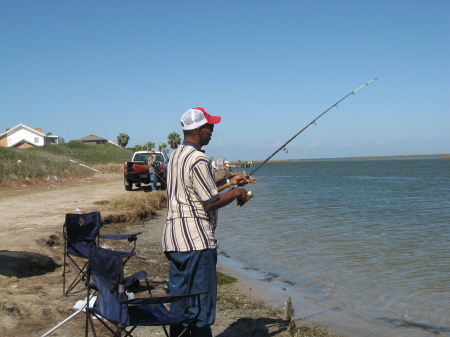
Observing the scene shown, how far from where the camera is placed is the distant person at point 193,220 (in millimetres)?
3182

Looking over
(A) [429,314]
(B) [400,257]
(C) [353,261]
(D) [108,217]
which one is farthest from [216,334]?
(D) [108,217]

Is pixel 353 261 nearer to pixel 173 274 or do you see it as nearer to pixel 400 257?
pixel 400 257

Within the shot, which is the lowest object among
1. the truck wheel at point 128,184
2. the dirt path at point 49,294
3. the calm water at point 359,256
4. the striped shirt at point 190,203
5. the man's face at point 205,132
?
the calm water at point 359,256

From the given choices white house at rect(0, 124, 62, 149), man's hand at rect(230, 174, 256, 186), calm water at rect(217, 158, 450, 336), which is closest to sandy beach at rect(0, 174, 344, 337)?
calm water at rect(217, 158, 450, 336)

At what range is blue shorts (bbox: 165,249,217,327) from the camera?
3203 millimetres

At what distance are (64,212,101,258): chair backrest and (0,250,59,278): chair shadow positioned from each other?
623mm

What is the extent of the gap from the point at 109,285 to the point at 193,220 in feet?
2.56

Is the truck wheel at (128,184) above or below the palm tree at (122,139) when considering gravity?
below

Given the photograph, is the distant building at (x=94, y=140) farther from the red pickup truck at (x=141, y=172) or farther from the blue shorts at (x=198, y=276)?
the blue shorts at (x=198, y=276)

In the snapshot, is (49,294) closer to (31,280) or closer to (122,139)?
(31,280)

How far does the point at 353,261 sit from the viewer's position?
30.2 feet

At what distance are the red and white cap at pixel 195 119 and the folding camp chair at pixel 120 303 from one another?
1.01m

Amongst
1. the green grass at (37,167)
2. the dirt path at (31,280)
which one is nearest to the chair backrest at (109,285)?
the dirt path at (31,280)

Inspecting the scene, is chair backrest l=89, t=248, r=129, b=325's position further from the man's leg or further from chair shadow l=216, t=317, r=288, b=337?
chair shadow l=216, t=317, r=288, b=337
